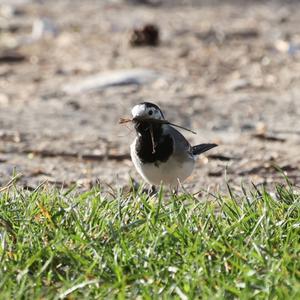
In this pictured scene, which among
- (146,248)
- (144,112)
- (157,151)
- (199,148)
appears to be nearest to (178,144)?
(157,151)

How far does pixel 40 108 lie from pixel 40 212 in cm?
424

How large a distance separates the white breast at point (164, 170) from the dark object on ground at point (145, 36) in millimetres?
5293

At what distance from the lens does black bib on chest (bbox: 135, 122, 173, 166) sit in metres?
5.78

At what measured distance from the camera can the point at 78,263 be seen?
14.4 feet

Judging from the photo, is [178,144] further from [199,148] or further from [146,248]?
[146,248]

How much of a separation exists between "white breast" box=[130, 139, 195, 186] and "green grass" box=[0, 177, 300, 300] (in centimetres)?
60

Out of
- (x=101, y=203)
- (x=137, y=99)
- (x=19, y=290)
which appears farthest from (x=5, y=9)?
(x=19, y=290)

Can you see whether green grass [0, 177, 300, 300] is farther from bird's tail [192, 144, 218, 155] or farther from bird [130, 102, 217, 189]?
bird's tail [192, 144, 218, 155]

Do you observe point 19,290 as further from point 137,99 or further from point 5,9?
point 5,9

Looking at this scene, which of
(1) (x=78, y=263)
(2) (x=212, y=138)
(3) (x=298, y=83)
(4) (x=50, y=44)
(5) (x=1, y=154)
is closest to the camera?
(1) (x=78, y=263)

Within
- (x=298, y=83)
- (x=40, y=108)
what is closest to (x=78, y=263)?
(x=40, y=108)

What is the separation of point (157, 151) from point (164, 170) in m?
0.12

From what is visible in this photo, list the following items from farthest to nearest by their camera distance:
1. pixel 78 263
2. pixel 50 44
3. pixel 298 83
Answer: pixel 50 44 < pixel 298 83 < pixel 78 263

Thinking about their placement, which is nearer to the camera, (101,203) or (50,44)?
(101,203)
